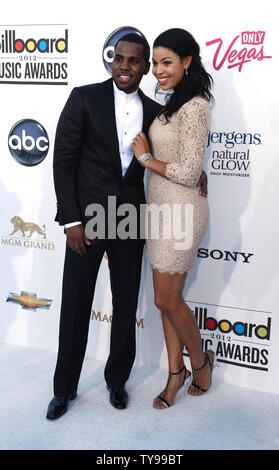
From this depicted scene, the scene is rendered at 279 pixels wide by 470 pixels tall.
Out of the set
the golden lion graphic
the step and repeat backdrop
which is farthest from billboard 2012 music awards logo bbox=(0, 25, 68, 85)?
the golden lion graphic

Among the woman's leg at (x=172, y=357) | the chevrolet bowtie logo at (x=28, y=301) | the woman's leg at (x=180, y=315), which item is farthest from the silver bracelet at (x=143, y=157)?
the chevrolet bowtie logo at (x=28, y=301)

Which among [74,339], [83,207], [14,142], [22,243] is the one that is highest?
[14,142]

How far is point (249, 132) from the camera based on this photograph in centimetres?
263

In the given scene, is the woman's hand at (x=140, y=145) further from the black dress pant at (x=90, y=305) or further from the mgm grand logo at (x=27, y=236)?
the mgm grand logo at (x=27, y=236)

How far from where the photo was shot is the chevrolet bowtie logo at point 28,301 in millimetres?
3240

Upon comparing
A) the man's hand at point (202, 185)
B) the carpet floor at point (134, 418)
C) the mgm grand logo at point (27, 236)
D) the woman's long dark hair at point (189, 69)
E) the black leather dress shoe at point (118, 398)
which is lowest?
the carpet floor at point (134, 418)

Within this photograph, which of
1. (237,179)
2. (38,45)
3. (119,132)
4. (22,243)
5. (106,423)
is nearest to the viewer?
(119,132)

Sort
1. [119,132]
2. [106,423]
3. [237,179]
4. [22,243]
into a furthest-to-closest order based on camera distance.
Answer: [22,243], [237,179], [106,423], [119,132]

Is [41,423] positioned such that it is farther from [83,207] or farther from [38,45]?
[38,45]

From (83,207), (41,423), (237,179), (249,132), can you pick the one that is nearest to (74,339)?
(41,423)

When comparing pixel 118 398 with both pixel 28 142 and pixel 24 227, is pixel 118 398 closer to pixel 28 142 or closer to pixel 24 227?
pixel 24 227

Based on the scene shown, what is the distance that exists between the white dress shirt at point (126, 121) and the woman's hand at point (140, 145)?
2.1 inches

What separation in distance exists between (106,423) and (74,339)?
0.43 m

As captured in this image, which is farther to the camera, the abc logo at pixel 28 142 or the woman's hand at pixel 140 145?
the abc logo at pixel 28 142
